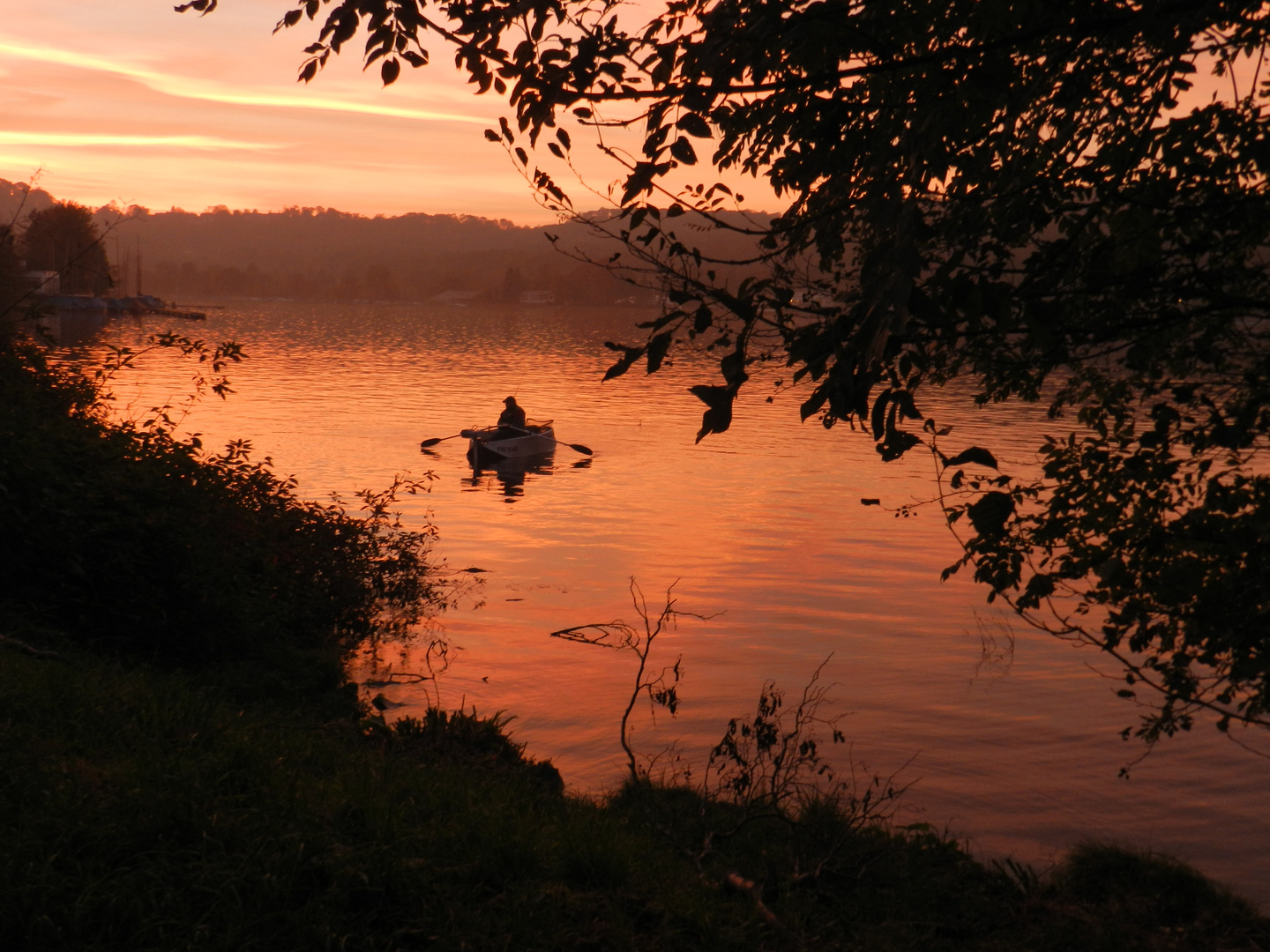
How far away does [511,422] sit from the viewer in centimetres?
3316

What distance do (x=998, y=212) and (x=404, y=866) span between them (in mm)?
4454

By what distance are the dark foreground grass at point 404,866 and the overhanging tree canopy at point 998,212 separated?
179 centimetres

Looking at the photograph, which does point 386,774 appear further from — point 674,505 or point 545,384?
point 545,384

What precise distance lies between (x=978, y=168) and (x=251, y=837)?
454cm

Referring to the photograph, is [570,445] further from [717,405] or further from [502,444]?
[717,405]

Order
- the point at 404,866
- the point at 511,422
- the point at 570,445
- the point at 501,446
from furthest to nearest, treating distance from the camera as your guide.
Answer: the point at 570,445
the point at 511,422
the point at 501,446
the point at 404,866

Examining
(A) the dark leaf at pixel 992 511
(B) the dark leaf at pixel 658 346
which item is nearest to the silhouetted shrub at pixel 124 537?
(B) the dark leaf at pixel 658 346

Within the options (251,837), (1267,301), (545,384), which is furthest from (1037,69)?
(545,384)

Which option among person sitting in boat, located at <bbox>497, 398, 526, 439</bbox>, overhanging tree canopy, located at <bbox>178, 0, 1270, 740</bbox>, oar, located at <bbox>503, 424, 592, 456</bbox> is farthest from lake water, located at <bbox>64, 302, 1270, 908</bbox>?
overhanging tree canopy, located at <bbox>178, 0, 1270, 740</bbox>

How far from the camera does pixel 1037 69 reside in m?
5.58

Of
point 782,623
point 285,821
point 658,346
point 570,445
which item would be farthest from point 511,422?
point 658,346

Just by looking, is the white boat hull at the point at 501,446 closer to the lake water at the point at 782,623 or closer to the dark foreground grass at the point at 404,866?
the lake water at the point at 782,623

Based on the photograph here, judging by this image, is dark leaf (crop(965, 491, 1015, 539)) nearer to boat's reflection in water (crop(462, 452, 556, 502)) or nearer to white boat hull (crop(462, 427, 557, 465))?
boat's reflection in water (crop(462, 452, 556, 502))

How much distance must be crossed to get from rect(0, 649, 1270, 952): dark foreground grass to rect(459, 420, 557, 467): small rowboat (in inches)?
912
